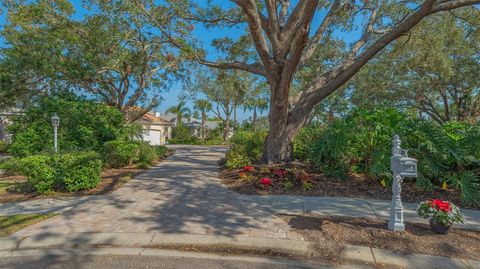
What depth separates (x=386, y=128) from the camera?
6.19m

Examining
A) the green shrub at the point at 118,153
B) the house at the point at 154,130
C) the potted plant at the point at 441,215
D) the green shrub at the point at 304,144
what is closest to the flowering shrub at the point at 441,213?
the potted plant at the point at 441,215

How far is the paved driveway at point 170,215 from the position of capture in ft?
12.9

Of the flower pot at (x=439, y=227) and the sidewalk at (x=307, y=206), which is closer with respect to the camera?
the flower pot at (x=439, y=227)

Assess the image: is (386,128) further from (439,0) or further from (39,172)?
(39,172)

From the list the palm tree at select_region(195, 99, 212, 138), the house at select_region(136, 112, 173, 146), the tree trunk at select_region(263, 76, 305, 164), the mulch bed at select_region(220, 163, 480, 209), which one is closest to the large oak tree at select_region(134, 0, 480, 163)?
the tree trunk at select_region(263, 76, 305, 164)

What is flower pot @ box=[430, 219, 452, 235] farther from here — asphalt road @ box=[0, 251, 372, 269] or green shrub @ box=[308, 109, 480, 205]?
green shrub @ box=[308, 109, 480, 205]

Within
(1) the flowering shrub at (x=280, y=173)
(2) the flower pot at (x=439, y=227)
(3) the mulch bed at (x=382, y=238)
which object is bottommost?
(3) the mulch bed at (x=382, y=238)

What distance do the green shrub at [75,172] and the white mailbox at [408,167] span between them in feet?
20.3

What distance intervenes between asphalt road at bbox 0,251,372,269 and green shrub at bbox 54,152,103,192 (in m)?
2.86

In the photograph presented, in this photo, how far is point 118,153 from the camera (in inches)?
375

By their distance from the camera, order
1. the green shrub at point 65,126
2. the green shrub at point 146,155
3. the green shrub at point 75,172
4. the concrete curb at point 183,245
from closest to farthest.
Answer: the concrete curb at point 183,245, the green shrub at point 75,172, the green shrub at point 65,126, the green shrub at point 146,155

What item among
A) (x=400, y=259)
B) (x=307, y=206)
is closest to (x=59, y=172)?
(x=307, y=206)

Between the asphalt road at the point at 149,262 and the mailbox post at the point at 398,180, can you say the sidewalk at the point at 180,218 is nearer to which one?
the asphalt road at the point at 149,262

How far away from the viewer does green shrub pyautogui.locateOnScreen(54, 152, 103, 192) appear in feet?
19.8
